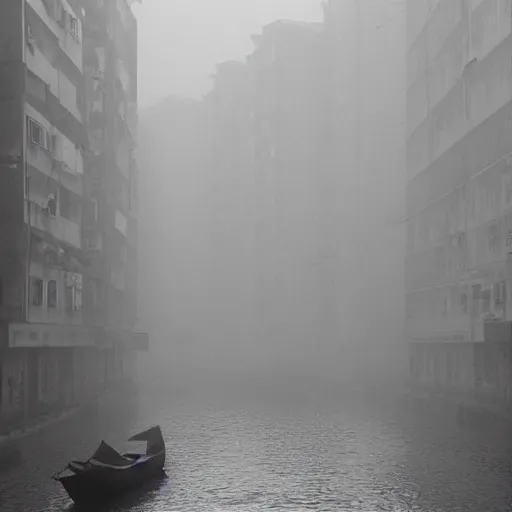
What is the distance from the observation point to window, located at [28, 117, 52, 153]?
137 ft

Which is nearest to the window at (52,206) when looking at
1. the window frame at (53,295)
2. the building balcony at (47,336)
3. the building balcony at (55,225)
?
the building balcony at (55,225)

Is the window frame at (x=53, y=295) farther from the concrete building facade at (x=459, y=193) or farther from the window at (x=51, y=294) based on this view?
the concrete building facade at (x=459, y=193)

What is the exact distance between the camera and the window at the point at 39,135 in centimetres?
4182

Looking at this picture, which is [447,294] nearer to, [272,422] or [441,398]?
[441,398]

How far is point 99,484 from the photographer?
920 inches

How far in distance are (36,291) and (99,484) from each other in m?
20.4

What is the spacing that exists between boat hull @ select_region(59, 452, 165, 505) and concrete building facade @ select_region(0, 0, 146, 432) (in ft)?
44.9

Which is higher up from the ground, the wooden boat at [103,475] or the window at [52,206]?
the window at [52,206]

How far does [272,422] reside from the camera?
4547 cm

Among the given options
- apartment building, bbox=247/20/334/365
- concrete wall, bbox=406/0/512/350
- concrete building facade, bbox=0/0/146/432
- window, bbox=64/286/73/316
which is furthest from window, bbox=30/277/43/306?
apartment building, bbox=247/20/334/365

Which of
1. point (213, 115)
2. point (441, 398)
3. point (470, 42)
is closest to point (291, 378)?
point (441, 398)

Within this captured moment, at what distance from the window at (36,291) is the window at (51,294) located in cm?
144

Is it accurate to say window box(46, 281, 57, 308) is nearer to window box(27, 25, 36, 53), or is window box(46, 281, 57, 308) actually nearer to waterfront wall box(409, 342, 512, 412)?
window box(27, 25, 36, 53)

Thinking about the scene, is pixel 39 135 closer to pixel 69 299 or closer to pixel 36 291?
pixel 36 291
